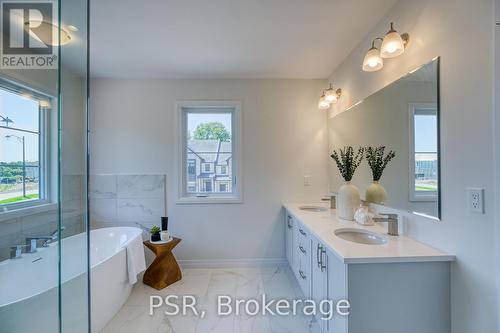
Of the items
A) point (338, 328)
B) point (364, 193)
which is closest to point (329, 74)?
point (364, 193)

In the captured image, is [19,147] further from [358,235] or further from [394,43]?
[394,43]

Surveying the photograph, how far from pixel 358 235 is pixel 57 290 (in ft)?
6.61

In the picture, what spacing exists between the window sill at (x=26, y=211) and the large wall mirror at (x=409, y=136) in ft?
8.46

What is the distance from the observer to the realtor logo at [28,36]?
144 centimetres

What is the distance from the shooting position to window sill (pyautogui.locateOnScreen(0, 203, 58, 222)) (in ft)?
5.81

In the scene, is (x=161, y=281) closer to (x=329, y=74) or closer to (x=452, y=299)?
(x=452, y=299)

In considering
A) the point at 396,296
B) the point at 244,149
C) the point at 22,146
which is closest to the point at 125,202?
the point at 22,146

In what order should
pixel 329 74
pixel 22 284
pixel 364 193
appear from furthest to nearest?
pixel 329 74
pixel 364 193
pixel 22 284

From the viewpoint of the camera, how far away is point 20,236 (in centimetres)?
182

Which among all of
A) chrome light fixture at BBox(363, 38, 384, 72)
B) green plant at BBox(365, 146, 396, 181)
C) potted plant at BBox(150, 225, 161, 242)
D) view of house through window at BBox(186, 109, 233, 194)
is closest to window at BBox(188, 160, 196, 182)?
view of house through window at BBox(186, 109, 233, 194)

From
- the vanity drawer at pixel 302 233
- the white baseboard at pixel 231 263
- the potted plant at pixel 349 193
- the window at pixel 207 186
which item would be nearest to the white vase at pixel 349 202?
the potted plant at pixel 349 193

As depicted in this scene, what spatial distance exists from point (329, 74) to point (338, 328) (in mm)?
2712

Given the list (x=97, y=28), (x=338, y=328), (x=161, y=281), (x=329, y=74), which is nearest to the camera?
(x=338, y=328)

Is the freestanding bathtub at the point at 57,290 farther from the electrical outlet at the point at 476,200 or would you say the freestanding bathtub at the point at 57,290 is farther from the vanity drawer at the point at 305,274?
the electrical outlet at the point at 476,200
